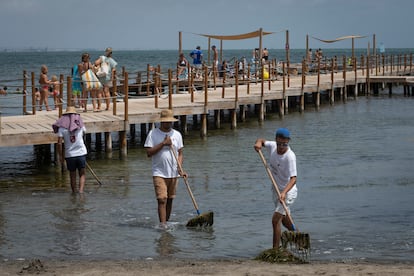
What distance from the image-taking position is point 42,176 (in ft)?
64.5

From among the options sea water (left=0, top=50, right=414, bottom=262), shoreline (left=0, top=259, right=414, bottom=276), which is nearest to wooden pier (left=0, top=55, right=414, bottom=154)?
sea water (left=0, top=50, right=414, bottom=262)

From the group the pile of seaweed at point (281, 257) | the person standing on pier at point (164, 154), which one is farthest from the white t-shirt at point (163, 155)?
the pile of seaweed at point (281, 257)

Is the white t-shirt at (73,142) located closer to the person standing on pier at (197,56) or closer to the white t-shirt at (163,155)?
the white t-shirt at (163,155)

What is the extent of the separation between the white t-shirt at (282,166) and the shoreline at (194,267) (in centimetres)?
104

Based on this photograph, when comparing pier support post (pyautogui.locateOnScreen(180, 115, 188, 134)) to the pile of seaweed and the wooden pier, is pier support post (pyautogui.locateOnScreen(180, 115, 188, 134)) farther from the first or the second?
the pile of seaweed

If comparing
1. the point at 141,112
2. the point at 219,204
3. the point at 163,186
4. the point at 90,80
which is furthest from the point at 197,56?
the point at 163,186

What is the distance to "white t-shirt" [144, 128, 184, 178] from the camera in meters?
12.4

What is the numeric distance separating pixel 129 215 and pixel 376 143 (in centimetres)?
1300

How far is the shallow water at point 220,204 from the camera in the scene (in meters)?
12.4

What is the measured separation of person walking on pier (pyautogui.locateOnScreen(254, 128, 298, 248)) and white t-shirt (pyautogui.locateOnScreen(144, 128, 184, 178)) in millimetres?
1798

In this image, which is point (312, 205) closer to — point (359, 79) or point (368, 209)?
point (368, 209)

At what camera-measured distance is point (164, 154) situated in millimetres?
12391

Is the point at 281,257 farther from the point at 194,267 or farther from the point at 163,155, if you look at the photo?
the point at 163,155

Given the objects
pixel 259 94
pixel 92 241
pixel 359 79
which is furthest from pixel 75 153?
pixel 359 79
